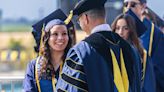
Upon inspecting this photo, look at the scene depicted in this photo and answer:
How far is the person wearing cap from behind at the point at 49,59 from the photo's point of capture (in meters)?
3.93

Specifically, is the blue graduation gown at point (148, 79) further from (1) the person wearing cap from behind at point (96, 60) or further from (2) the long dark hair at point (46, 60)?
(1) the person wearing cap from behind at point (96, 60)

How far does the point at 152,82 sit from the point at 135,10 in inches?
28.0

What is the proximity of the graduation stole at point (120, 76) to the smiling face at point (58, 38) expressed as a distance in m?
0.98

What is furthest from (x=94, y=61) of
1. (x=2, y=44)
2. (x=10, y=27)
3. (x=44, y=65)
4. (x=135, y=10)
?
(x=10, y=27)

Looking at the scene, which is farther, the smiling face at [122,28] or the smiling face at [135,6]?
the smiling face at [135,6]

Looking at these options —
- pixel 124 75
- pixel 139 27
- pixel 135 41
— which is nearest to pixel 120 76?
pixel 124 75

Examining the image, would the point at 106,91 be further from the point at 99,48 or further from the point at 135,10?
the point at 135,10

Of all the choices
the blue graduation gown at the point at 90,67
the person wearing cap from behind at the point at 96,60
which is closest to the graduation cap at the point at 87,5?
the person wearing cap from behind at the point at 96,60

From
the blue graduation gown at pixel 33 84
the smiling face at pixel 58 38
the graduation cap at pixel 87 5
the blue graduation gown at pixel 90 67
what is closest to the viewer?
the blue graduation gown at pixel 90 67

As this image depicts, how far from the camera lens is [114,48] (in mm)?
3121

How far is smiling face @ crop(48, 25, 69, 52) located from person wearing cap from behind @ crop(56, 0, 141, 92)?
0.90 metres

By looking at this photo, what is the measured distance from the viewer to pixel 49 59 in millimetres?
4059

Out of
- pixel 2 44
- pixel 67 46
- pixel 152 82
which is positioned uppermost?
pixel 67 46

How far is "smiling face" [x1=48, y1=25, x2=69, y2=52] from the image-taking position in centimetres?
404
